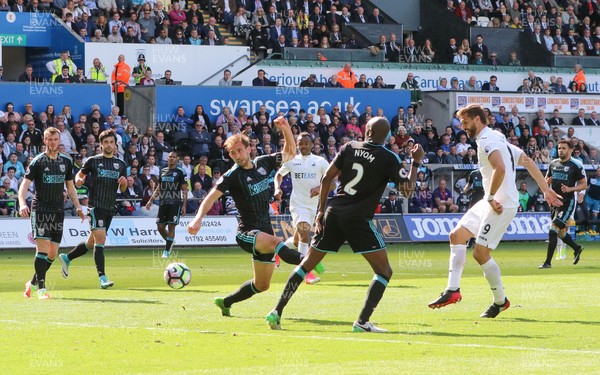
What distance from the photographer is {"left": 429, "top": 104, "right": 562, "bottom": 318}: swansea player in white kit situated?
46.1 feet

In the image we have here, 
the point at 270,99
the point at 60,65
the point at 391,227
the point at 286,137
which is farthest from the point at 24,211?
the point at 270,99

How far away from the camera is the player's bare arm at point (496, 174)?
45.5ft

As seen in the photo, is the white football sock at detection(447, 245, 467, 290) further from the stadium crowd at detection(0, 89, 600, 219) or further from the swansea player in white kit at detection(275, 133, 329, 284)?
the stadium crowd at detection(0, 89, 600, 219)

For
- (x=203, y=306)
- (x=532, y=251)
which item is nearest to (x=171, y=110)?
(x=532, y=251)

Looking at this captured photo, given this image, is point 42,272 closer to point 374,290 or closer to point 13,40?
point 374,290

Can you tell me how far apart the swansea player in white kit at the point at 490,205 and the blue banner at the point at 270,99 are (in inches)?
923

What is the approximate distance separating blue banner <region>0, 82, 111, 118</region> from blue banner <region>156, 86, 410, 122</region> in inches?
74.7

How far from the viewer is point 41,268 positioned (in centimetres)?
1786

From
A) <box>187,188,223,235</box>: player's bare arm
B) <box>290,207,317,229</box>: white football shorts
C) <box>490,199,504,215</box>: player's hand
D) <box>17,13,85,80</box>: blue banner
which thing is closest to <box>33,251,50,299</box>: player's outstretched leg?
<box>187,188,223,235</box>: player's bare arm

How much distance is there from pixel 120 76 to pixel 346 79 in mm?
8567

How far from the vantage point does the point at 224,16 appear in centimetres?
4328

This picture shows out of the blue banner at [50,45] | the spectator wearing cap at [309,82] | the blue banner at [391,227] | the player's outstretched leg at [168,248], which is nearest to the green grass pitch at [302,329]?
the player's outstretched leg at [168,248]

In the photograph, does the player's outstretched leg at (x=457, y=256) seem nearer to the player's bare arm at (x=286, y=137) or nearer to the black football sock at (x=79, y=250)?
the player's bare arm at (x=286, y=137)

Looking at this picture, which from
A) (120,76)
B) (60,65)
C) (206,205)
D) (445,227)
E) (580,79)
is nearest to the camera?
(206,205)
